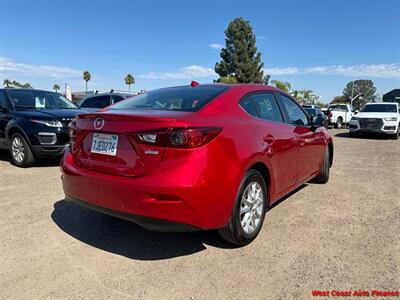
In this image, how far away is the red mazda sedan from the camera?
8.90 feet

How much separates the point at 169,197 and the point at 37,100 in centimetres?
635

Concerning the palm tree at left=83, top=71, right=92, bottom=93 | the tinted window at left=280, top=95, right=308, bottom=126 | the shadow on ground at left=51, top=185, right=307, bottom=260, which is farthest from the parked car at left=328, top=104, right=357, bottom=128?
the palm tree at left=83, top=71, right=92, bottom=93

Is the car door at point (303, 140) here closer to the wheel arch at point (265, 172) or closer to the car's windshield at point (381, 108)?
the wheel arch at point (265, 172)

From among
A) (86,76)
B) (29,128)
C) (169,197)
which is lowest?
(169,197)

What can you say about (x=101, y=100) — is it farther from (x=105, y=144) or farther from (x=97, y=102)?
(x=105, y=144)

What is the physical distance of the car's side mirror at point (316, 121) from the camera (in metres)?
5.11

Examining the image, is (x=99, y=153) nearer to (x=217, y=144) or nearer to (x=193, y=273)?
(x=217, y=144)

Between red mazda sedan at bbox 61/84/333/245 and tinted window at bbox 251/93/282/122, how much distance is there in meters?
0.02

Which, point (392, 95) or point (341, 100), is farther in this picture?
point (341, 100)

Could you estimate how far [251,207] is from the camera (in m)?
3.41

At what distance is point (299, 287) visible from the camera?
105 inches

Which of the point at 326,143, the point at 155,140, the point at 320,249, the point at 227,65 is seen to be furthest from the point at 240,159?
the point at 227,65

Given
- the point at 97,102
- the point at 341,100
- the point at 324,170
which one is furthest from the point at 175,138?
the point at 341,100

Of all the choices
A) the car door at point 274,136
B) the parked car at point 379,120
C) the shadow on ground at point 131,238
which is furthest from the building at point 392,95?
the shadow on ground at point 131,238
